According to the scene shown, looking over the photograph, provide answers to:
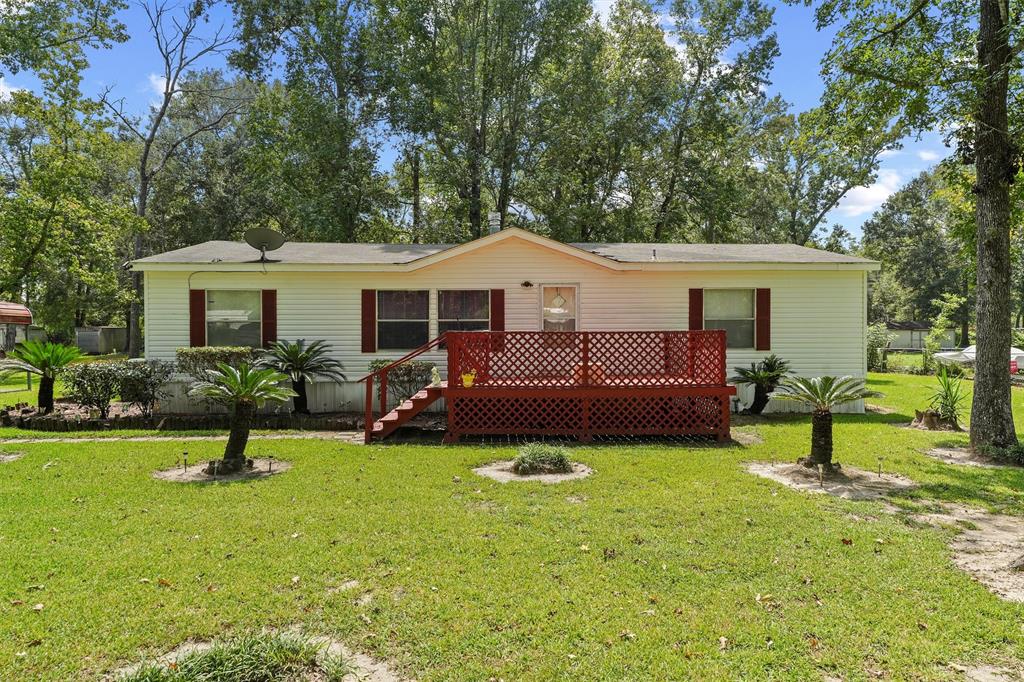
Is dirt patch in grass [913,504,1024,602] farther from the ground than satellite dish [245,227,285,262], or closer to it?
closer to it

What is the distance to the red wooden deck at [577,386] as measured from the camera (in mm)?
8781

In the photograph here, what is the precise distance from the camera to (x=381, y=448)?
8.06m

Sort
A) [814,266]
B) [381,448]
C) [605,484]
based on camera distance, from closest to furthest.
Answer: [605,484] < [381,448] < [814,266]

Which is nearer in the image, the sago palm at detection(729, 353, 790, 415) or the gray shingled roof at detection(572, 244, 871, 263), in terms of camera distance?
the sago palm at detection(729, 353, 790, 415)

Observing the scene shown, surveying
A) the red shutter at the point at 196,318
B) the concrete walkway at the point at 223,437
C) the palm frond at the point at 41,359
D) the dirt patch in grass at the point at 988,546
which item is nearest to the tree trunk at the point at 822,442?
the dirt patch in grass at the point at 988,546

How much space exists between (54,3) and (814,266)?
2463 cm

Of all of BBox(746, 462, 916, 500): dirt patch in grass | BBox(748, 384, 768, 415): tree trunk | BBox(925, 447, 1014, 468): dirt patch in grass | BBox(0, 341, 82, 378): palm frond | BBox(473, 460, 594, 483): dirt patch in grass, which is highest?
BBox(0, 341, 82, 378): palm frond

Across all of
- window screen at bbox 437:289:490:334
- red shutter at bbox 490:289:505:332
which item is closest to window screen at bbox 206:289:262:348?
window screen at bbox 437:289:490:334

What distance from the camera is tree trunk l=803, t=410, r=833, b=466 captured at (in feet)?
21.6

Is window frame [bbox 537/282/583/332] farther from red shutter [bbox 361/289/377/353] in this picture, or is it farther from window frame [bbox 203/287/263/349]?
window frame [bbox 203/287/263/349]

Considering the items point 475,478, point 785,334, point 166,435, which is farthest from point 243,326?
point 785,334

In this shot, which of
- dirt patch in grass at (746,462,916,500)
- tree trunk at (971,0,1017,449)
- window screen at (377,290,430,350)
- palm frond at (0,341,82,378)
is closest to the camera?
dirt patch in grass at (746,462,916,500)

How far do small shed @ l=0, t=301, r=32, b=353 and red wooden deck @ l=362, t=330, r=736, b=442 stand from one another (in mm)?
28059

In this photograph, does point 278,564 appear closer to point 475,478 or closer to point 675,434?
point 475,478
